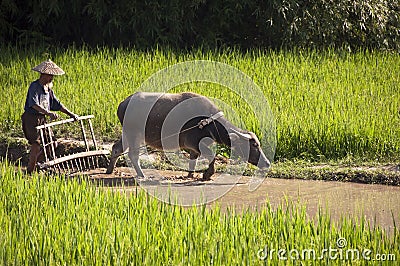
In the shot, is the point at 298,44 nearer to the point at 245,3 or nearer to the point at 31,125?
the point at 245,3

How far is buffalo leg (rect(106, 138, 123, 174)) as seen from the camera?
7348mm

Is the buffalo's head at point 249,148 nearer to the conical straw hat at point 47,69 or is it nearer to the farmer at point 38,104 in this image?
the farmer at point 38,104

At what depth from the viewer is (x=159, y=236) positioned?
14.7 feet

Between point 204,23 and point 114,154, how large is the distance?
6082 millimetres

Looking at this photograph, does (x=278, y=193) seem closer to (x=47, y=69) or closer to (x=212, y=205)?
(x=212, y=205)

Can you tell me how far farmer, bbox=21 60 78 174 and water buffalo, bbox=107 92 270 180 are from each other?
0.57 metres

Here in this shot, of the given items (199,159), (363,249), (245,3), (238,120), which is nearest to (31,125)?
(199,159)

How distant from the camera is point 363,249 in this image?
13.8 ft

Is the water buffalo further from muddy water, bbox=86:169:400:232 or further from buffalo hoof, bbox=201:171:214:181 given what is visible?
muddy water, bbox=86:169:400:232

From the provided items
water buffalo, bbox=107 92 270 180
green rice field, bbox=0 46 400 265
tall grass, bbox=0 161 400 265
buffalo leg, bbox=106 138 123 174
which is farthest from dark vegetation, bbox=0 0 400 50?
tall grass, bbox=0 161 400 265

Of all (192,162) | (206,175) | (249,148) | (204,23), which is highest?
(204,23)

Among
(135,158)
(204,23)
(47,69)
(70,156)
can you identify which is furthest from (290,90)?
(204,23)

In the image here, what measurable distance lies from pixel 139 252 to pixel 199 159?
3.56 m

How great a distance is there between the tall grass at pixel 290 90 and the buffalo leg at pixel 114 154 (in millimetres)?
981
